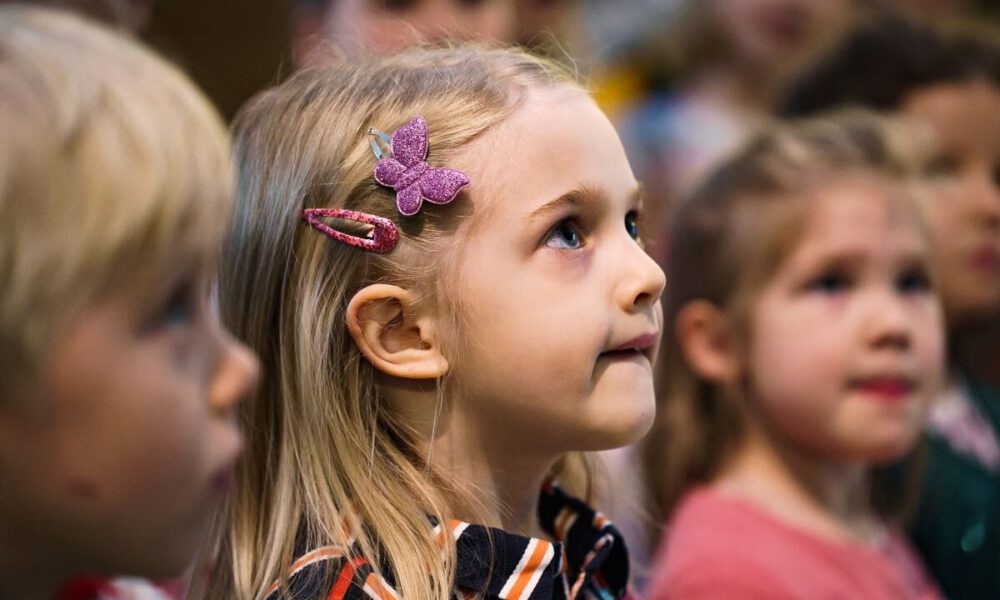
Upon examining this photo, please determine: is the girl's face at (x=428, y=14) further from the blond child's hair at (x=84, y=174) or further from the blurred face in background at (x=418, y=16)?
the blond child's hair at (x=84, y=174)

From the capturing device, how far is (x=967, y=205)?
2.27 m

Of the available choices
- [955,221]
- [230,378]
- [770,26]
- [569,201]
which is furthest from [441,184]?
[770,26]

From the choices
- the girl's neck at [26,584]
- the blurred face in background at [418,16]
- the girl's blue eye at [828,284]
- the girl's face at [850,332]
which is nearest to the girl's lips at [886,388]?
the girl's face at [850,332]

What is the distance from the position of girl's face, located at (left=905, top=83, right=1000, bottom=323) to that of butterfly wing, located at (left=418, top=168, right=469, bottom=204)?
1.35 metres

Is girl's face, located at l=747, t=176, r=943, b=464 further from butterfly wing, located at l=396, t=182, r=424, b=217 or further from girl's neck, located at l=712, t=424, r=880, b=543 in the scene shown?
butterfly wing, located at l=396, t=182, r=424, b=217

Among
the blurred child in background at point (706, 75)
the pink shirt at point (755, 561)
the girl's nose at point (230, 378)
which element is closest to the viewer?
the girl's nose at point (230, 378)

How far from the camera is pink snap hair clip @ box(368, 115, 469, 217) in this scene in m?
1.21

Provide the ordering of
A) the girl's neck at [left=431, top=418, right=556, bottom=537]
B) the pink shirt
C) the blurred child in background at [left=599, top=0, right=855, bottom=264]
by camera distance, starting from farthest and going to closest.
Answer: the blurred child in background at [left=599, top=0, right=855, bottom=264] → the pink shirt → the girl's neck at [left=431, top=418, right=556, bottom=537]

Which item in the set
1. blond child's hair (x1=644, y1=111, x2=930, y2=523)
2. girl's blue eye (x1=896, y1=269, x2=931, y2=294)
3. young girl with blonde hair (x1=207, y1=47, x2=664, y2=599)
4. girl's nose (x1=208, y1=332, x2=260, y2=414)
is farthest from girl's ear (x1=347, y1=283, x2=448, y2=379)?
girl's blue eye (x1=896, y1=269, x2=931, y2=294)

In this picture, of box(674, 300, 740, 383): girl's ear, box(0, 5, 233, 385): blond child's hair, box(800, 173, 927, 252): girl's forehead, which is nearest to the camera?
box(0, 5, 233, 385): blond child's hair

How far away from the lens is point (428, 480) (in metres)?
1.28

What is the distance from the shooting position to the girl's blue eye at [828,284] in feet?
5.88

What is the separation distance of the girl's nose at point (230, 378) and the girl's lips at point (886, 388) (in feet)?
3.65

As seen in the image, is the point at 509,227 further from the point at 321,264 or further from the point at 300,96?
the point at 300,96
